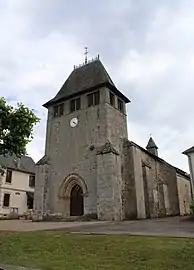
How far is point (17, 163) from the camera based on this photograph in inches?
1665

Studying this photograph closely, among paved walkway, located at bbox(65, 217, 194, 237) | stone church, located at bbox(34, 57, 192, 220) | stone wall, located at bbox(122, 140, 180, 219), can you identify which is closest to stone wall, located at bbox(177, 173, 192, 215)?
stone wall, located at bbox(122, 140, 180, 219)

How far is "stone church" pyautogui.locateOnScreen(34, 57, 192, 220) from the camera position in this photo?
2428cm

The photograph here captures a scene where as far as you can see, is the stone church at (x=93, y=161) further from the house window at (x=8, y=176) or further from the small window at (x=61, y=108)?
the house window at (x=8, y=176)

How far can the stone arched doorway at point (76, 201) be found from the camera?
26.2 m

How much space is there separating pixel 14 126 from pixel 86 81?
47.1 feet

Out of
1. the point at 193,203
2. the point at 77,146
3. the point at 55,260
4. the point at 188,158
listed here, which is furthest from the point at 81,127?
the point at 55,260

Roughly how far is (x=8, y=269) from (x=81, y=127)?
2296cm

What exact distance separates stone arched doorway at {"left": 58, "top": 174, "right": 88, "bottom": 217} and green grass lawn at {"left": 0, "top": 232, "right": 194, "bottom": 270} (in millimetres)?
15750

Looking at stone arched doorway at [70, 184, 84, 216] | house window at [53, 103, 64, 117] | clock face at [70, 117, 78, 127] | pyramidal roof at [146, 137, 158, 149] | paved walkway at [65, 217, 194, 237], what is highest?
pyramidal roof at [146, 137, 158, 149]

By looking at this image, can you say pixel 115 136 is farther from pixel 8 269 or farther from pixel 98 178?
pixel 8 269

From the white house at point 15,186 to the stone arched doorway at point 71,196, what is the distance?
14.1m

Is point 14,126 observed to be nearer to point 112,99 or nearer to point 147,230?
point 147,230

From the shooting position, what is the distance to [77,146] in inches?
1078

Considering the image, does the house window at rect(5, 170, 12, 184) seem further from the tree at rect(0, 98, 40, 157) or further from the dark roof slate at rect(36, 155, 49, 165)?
the tree at rect(0, 98, 40, 157)
